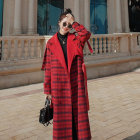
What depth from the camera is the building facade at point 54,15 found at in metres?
8.99

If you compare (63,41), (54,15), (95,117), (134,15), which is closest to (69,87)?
(63,41)

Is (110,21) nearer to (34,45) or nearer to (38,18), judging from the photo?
(38,18)

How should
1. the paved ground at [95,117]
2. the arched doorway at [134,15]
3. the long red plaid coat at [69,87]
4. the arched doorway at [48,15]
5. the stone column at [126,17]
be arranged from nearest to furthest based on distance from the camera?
the long red plaid coat at [69,87]
the paved ground at [95,117]
the arched doorway at [48,15]
the stone column at [126,17]
the arched doorway at [134,15]

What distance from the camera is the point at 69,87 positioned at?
5.92ft

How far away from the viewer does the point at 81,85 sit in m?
1.84

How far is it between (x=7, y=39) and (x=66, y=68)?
18.0 ft

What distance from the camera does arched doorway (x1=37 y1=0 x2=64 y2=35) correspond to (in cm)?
1031

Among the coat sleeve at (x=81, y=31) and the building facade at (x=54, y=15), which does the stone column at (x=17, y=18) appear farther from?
the coat sleeve at (x=81, y=31)

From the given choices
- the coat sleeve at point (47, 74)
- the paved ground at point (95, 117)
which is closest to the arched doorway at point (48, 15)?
the paved ground at point (95, 117)

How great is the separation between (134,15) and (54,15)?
7.68 m

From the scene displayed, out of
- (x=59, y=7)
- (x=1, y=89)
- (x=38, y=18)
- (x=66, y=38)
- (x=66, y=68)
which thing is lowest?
(x=1, y=89)

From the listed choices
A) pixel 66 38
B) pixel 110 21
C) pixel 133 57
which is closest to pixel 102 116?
pixel 66 38

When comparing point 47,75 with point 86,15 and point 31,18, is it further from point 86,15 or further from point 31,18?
point 86,15

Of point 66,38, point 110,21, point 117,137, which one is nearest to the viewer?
point 66,38
